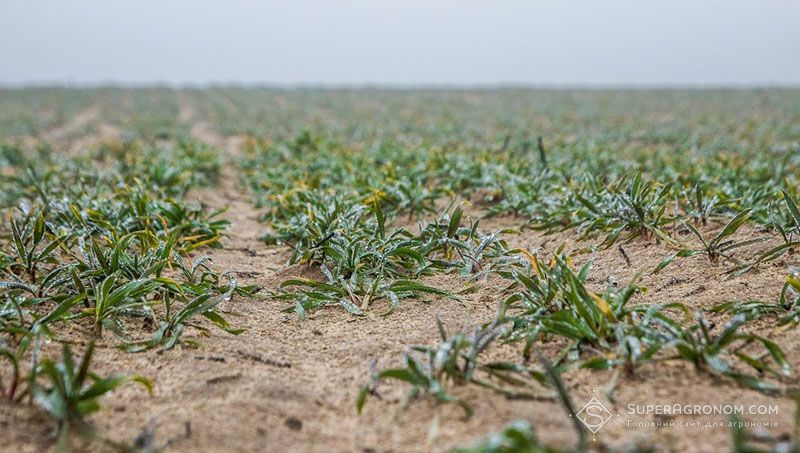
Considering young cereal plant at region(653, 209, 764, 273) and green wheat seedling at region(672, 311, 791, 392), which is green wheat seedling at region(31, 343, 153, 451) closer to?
green wheat seedling at region(672, 311, 791, 392)

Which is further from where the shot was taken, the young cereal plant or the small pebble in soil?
the young cereal plant

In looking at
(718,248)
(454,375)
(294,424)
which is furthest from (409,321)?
(718,248)

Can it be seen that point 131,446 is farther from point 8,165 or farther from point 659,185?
point 8,165

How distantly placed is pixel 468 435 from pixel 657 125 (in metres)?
12.5

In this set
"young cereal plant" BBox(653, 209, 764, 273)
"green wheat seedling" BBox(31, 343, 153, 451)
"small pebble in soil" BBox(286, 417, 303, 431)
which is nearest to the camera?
"green wheat seedling" BBox(31, 343, 153, 451)

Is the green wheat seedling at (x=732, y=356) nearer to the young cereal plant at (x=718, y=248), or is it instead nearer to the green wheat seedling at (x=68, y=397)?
the young cereal plant at (x=718, y=248)

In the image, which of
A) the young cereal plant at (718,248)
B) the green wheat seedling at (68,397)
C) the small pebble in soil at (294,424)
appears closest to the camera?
the green wheat seedling at (68,397)

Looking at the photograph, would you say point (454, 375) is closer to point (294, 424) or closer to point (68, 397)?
point (294, 424)

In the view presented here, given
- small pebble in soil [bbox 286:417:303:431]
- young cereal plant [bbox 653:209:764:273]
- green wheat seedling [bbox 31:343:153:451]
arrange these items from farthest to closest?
1. young cereal plant [bbox 653:209:764:273]
2. small pebble in soil [bbox 286:417:303:431]
3. green wheat seedling [bbox 31:343:153:451]

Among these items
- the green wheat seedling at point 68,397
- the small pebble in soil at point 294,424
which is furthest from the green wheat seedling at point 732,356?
the green wheat seedling at point 68,397

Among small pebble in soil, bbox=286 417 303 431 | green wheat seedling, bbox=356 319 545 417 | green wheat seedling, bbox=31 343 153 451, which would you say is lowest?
small pebble in soil, bbox=286 417 303 431

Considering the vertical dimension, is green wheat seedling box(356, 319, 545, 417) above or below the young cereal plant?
below

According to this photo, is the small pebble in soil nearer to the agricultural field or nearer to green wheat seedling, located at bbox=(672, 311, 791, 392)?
the agricultural field

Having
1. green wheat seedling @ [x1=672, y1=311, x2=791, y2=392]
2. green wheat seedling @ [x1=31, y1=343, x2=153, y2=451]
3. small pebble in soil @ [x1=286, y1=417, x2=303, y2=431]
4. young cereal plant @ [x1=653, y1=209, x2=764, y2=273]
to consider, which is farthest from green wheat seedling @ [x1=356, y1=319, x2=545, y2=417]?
young cereal plant @ [x1=653, y1=209, x2=764, y2=273]
